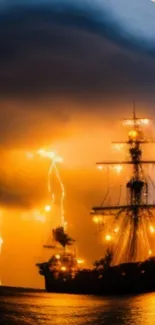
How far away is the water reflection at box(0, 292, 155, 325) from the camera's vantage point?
5664 centimetres

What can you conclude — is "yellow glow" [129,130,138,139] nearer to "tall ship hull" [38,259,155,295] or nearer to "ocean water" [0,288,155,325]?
"tall ship hull" [38,259,155,295]

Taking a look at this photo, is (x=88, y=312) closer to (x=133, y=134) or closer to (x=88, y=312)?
(x=88, y=312)

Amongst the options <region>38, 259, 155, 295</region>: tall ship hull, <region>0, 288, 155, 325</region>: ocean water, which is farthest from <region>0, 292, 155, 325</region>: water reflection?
<region>38, 259, 155, 295</region>: tall ship hull

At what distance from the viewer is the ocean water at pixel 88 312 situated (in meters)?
56.5

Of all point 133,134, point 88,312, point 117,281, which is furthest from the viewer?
point 133,134

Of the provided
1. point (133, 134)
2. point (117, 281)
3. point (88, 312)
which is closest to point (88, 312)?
point (88, 312)

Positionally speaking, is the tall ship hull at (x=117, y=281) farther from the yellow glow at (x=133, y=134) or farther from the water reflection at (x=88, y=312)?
the yellow glow at (x=133, y=134)

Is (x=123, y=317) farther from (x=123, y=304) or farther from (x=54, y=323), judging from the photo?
(x=123, y=304)

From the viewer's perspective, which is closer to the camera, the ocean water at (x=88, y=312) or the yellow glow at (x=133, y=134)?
the ocean water at (x=88, y=312)

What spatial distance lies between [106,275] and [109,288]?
1.59 metres

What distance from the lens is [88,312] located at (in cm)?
6538

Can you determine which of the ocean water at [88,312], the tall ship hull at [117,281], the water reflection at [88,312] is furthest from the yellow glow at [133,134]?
the water reflection at [88,312]

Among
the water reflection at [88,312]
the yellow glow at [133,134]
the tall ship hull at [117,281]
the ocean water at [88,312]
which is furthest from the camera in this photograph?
the yellow glow at [133,134]

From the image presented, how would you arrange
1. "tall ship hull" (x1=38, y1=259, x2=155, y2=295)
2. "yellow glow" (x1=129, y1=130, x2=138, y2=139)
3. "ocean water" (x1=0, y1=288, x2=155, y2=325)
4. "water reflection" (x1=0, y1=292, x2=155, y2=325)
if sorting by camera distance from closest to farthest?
"ocean water" (x1=0, y1=288, x2=155, y2=325), "water reflection" (x1=0, y1=292, x2=155, y2=325), "tall ship hull" (x1=38, y1=259, x2=155, y2=295), "yellow glow" (x1=129, y1=130, x2=138, y2=139)
